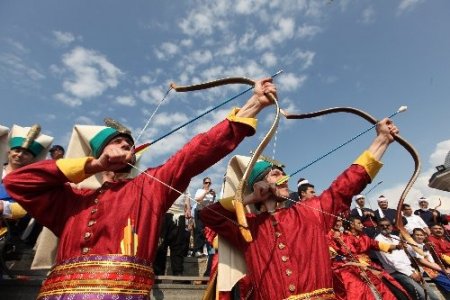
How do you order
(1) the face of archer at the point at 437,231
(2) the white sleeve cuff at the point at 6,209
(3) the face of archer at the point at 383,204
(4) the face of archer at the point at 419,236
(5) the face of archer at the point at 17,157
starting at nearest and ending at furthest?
(2) the white sleeve cuff at the point at 6,209 → (5) the face of archer at the point at 17,157 → (4) the face of archer at the point at 419,236 → (1) the face of archer at the point at 437,231 → (3) the face of archer at the point at 383,204

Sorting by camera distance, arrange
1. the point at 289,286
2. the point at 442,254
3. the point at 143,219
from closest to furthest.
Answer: the point at 143,219, the point at 289,286, the point at 442,254

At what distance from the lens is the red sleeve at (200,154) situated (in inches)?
106

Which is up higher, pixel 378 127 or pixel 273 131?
pixel 378 127

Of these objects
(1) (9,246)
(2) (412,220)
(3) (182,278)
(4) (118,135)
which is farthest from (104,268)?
(2) (412,220)

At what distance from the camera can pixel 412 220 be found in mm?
9891

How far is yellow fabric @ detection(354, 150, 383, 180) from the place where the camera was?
3.35m

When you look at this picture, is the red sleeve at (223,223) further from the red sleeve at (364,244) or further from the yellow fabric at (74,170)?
the red sleeve at (364,244)

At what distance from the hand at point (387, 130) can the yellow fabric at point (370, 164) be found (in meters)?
0.32

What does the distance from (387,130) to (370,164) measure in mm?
464

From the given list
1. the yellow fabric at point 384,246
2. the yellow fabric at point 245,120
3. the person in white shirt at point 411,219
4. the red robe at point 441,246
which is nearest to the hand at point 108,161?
the yellow fabric at point 245,120

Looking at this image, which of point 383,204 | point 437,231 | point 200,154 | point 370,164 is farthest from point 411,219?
point 200,154

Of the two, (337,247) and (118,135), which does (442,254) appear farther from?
(118,135)

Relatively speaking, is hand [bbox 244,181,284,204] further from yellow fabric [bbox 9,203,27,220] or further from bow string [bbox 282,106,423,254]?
yellow fabric [bbox 9,203,27,220]

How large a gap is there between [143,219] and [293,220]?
1365 millimetres
